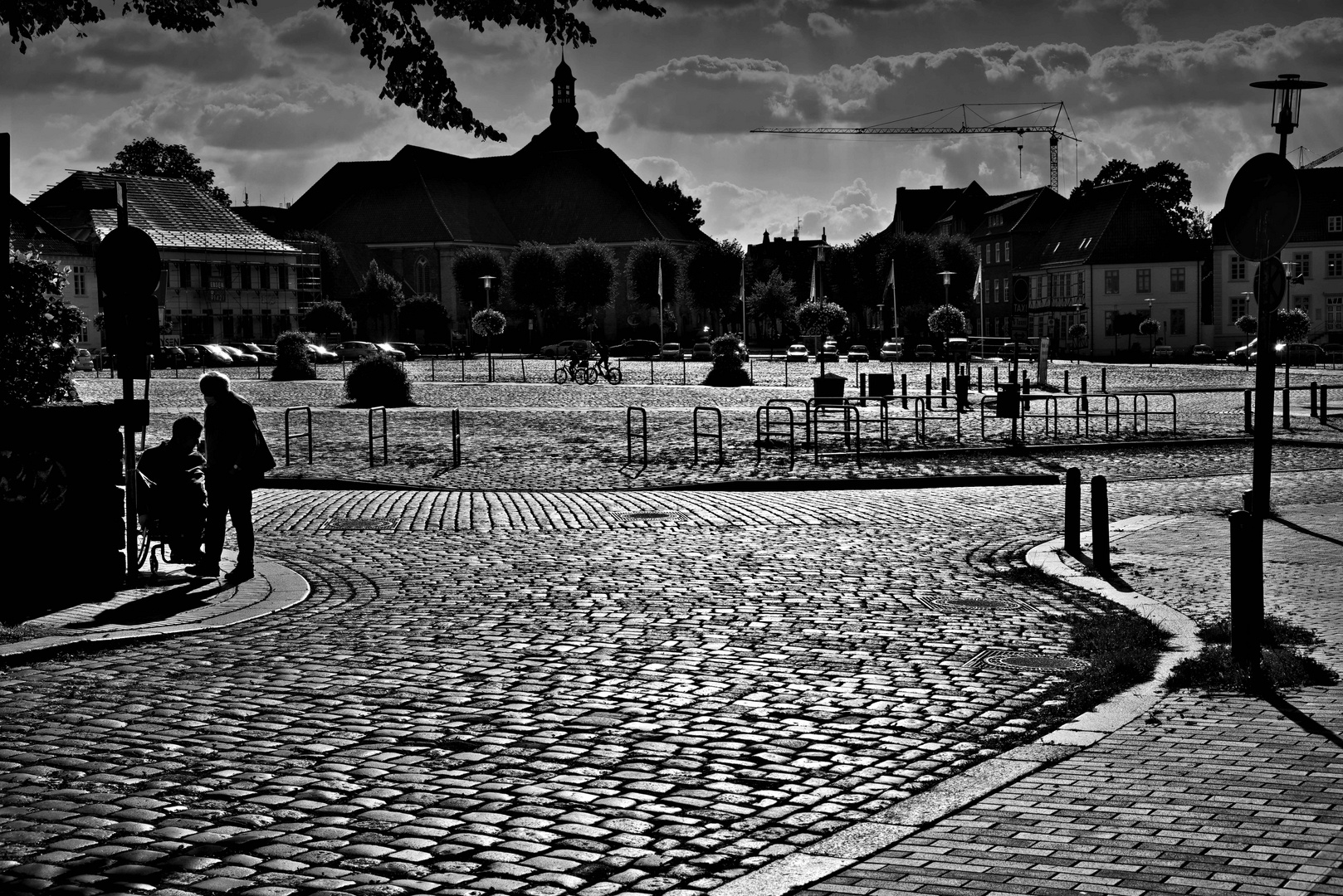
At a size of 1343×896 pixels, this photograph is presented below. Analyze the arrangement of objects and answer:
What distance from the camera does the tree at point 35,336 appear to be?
10.4 metres

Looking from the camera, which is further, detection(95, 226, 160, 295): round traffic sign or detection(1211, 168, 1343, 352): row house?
detection(1211, 168, 1343, 352): row house

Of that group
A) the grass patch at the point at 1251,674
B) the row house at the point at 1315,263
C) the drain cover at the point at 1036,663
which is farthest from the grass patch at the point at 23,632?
the row house at the point at 1315,263

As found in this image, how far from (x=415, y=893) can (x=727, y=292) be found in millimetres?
113059

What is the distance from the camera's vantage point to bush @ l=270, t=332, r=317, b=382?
57.4 meters

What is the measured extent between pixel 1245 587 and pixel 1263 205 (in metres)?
2.68

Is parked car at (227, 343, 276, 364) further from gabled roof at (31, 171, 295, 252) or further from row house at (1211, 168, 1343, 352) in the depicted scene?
row house at (1211, 168, 1343, 352)

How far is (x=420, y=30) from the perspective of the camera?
11.6m

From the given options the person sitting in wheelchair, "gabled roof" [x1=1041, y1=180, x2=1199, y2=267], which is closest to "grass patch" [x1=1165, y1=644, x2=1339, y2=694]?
the person sitting in wheelchair

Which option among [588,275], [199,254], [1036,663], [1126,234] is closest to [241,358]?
[199,254]

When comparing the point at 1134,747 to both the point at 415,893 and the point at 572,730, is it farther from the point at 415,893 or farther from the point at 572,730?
the point at 415,893

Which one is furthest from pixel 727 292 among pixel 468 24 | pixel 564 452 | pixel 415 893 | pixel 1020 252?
pixel 415 893

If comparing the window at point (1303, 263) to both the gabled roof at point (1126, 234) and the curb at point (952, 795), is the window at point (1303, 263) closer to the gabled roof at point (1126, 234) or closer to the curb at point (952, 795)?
the gabled roof at point (1126, 234)

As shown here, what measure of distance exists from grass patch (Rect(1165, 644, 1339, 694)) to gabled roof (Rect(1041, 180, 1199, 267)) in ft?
317

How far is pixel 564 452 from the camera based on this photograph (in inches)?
941
